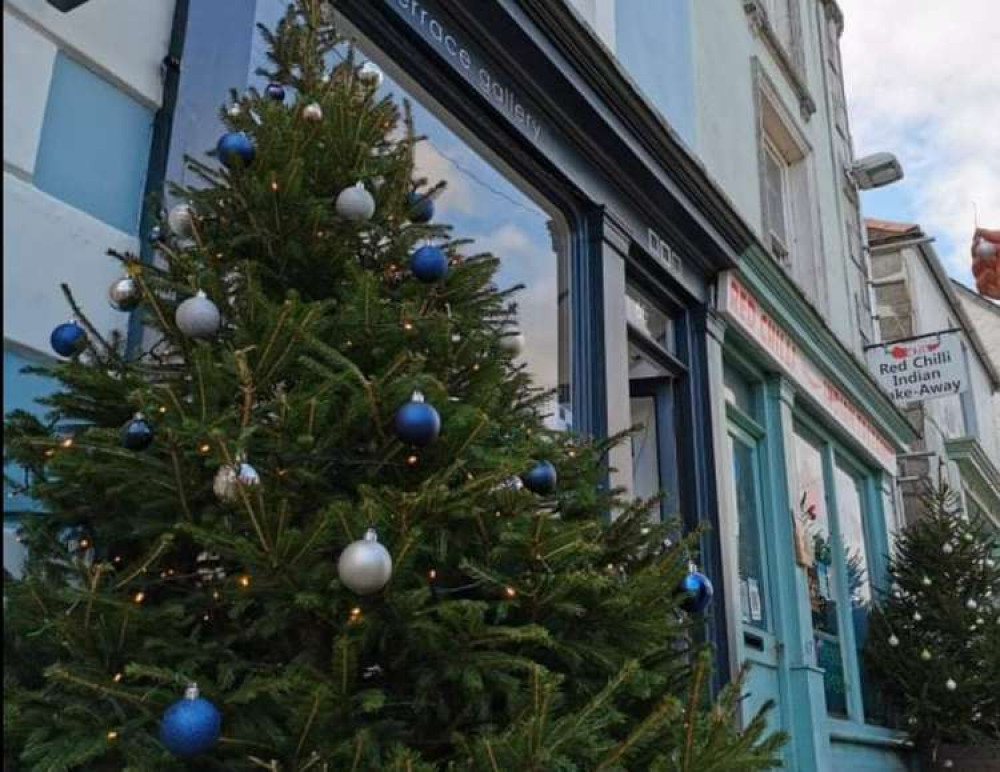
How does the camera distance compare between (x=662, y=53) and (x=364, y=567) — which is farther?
(x=662, y=53)

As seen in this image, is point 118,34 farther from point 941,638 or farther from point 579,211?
point 941,638

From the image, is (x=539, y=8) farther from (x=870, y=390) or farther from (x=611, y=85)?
(x=870, y=390)

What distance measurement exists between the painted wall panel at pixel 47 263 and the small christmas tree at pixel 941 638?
7028mm

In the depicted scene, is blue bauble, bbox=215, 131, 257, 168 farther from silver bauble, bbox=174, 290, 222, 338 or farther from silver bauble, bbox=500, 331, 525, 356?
silver bauble, bbox=500, 331, 525, 356

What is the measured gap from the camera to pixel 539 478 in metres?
2.47

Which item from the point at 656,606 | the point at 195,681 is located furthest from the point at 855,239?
the point at 195,681

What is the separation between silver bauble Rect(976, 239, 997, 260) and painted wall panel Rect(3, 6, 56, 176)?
14.1m

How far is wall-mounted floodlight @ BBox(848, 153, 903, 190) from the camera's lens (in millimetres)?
11125

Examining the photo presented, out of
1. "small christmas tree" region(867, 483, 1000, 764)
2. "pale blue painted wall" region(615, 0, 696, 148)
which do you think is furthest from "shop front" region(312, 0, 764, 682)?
"small christmas tree" region(867, 483, 1000, 764)

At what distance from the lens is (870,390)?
9367 mm

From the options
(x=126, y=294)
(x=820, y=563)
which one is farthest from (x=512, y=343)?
(x=820, y=563)

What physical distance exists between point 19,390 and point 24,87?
84 centimetres

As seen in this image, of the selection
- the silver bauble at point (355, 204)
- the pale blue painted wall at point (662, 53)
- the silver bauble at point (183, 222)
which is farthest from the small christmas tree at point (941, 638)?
the silver bauble at point (183, 222)

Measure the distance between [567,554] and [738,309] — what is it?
15.3 ft
